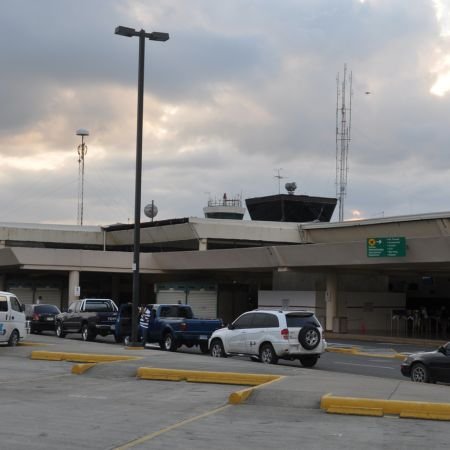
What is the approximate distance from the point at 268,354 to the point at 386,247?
1799 centimetres

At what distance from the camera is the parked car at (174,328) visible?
29.7 metres

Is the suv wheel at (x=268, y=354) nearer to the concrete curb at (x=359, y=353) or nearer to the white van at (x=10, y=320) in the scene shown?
the concrete curb at (x=359, y=353)

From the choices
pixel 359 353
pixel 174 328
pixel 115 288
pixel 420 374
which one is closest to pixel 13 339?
pixel 174 328

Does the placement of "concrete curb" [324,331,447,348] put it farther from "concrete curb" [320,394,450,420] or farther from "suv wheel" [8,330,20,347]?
"concrete curb" [320,394,450,420]

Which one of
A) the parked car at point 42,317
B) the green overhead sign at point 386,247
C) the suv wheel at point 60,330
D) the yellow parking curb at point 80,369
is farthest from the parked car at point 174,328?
the green overhead sign at point 386,247

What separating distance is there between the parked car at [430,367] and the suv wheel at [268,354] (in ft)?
15.9

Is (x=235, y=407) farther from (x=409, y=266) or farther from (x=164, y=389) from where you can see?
(x=409, y=266)

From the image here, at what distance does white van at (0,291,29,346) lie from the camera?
28.9 meters

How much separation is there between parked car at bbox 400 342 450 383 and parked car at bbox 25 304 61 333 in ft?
77.3

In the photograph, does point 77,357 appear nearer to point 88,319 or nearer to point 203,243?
point 88,319

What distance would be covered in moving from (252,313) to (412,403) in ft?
40.0

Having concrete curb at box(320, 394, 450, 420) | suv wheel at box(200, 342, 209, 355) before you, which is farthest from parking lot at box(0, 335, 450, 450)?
suv wheel at box(200, 342, 209, 355)

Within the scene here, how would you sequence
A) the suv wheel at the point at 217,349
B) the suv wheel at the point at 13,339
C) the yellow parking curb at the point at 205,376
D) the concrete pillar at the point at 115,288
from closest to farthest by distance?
the yellow parking curb at the point at 205,376 → the suv wheel at the point at 217,349 → the suv wheel at the point at 13,339 → the concrete pillar at the point at 115,288

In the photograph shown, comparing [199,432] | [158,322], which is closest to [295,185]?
[158,322]
